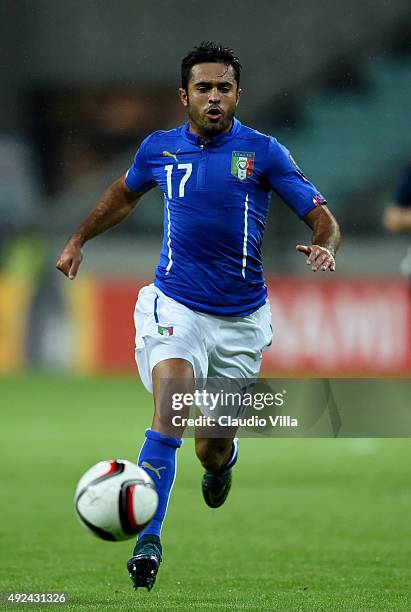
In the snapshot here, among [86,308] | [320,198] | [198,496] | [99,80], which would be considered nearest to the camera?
[320,198]

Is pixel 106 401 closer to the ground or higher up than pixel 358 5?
closer to the ground

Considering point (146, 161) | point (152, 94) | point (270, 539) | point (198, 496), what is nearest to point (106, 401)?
point (198, 496)

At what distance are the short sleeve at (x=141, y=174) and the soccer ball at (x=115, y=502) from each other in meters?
1.40

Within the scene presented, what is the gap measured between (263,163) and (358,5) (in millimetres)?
15445

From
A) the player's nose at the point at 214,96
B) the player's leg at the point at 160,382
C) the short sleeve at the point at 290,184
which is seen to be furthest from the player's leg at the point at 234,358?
the player's nose at the point at 214,96

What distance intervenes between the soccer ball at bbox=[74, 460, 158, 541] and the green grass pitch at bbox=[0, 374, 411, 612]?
30 centimetres

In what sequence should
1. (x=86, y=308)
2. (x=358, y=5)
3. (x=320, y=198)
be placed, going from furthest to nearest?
1. (x=358, y=5)
2. (x=86, y=308)
3. (x=320, y=198)

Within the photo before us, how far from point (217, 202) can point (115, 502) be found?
1.37 m

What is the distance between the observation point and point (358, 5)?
19.9 m

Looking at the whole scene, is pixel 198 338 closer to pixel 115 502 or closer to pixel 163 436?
pixel 163 436

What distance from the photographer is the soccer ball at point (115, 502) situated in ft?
14.1

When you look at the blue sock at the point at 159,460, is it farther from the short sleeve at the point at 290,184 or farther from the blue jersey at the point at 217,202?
the short sleeve at the point at 290,184

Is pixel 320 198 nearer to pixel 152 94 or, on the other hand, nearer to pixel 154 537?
pixel 154 537

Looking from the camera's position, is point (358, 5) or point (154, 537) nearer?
point (154, 537)
